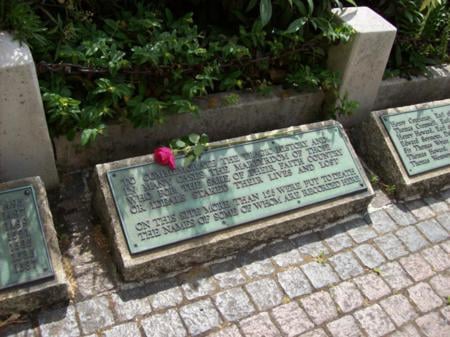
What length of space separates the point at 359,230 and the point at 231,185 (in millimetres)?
1020

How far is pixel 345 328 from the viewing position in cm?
274

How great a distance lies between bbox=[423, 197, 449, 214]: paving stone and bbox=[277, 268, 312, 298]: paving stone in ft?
4.43

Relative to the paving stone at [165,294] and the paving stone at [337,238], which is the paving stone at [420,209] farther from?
the paving stone at [165,294]

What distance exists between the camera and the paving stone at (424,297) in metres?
2.93

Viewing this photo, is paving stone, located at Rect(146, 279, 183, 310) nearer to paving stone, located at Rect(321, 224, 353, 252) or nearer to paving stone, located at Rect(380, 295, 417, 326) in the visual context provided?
paving stone, located at Rect(321, 224, 353, 252)

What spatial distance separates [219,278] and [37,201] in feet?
3.84

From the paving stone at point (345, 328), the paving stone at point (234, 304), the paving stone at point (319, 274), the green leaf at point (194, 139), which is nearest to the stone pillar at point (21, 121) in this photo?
the green leaf at point (194, 139)

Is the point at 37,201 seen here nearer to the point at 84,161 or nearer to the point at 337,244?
the point at 84,161

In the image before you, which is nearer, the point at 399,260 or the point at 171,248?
the point at 171,248

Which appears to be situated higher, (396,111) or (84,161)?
(396,111)

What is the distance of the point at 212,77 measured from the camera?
322cm

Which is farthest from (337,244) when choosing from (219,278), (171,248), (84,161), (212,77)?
(84,161)

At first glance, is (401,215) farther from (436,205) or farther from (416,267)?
(416,267)

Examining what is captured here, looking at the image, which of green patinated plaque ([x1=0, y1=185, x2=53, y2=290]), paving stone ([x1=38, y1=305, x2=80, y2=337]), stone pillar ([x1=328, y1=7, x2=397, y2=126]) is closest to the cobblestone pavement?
paving stone ([x1=38, y1=305, x2=80, y2=337])
